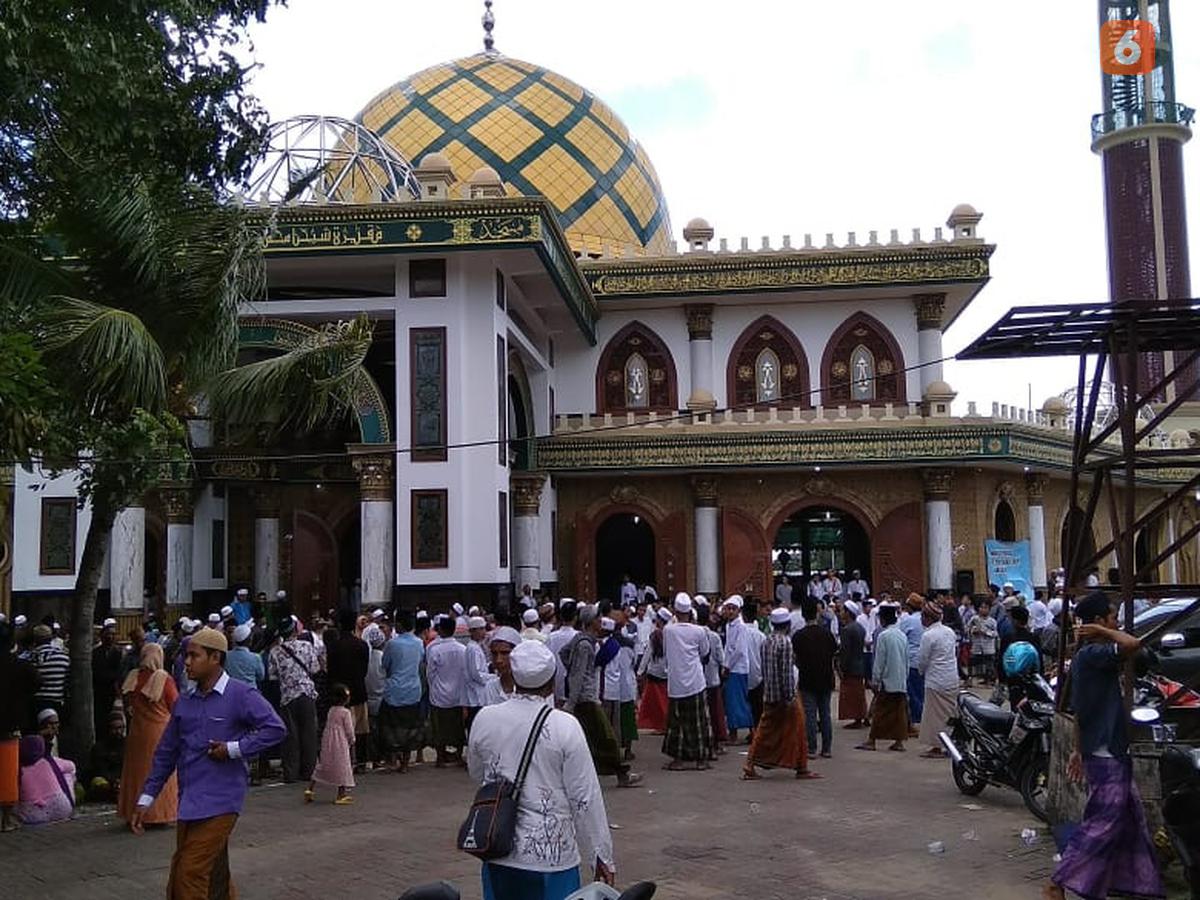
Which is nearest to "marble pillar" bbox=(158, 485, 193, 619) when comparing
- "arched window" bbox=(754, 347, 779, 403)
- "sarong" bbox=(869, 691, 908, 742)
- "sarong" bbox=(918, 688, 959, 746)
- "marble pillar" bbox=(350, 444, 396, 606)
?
"marble pillar" bbox=(350, 444, 396, 606)

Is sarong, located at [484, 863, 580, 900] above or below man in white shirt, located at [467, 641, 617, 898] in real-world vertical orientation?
below

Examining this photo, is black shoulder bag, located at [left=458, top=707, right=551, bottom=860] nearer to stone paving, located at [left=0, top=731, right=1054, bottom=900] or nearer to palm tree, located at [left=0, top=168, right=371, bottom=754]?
stone paving, located at [left=0, top=731, right=1054, bottom=900]

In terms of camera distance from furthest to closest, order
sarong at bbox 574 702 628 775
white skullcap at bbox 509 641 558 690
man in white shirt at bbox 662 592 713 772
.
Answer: man in white shirt at bbox 662 592 713 772
sarong at bbox 574 702 628 775
white skullcap at bbox 509 641 558 690

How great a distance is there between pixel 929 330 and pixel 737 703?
49.5 ft

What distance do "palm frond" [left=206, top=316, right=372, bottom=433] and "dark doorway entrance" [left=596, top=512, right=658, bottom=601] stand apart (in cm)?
1531

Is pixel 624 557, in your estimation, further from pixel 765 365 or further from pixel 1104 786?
pixel 1104 786

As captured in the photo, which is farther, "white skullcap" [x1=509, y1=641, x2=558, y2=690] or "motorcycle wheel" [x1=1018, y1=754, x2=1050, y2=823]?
"motorcycle wheel" [x1=1018, y1=754, x2=1050, y2=823]

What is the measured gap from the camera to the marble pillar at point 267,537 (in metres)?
22.5

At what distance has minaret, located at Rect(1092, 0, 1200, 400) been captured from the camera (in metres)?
37.2

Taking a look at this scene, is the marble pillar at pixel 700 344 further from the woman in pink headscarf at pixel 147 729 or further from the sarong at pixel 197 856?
the sarong at pixel 197 856

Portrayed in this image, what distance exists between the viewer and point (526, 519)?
22969 mm

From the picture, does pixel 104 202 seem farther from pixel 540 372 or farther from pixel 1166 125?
pixel 1166 125

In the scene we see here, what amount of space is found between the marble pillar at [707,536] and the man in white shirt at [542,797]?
20.0 metres

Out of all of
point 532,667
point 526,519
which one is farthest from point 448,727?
point 526,519
